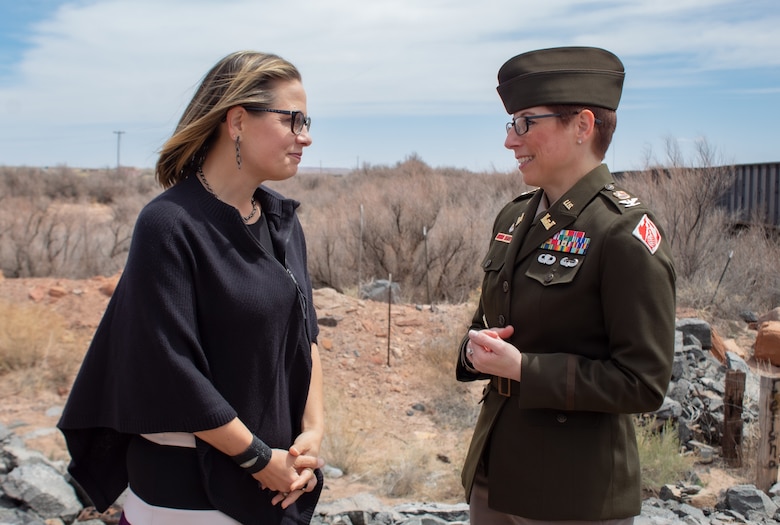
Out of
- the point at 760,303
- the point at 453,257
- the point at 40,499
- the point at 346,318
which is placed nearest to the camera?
the point at 40,499

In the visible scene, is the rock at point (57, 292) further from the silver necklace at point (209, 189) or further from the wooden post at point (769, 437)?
the silver necklace at point (209, 189)

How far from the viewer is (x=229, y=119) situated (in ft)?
7.01

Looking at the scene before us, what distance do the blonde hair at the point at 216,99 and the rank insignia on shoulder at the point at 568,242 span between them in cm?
91

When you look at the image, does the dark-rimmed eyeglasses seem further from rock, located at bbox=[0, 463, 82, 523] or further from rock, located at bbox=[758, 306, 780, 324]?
rock, located at bbox=[758, 306, 780, 324]

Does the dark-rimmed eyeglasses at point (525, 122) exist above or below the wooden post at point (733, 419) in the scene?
above

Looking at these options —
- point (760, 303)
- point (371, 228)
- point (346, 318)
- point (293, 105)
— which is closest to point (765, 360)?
point (760, 303)

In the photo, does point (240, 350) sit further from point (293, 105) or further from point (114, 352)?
point (293, 105)

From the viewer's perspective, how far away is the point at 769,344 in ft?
28.7

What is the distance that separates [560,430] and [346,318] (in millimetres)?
7553

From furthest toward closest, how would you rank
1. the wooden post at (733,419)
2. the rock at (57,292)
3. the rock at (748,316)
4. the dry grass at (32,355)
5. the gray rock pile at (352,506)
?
the rock at (748,316)
the rock at (57,292)
the dry grass at (32,355)
the wooden post at (733,419)
the gray rock pile at (352,506)

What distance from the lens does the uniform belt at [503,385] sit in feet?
7.22

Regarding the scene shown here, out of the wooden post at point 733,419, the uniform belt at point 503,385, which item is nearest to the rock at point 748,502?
the wooden post at point 733,419

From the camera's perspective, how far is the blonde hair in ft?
6.92

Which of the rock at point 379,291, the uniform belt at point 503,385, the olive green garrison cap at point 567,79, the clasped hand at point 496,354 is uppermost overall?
the olive green garrison cap at point 567,79
